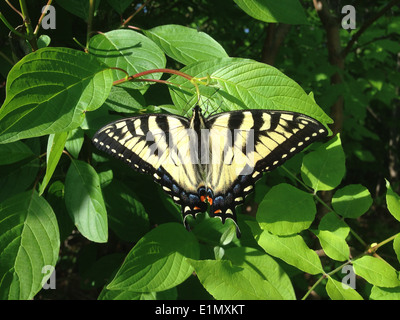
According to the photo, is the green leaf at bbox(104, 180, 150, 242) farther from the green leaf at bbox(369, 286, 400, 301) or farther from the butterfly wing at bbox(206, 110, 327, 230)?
the green leaf at bbox(369, 286, 400, 301)

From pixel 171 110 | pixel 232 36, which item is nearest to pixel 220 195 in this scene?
pixel 171 110

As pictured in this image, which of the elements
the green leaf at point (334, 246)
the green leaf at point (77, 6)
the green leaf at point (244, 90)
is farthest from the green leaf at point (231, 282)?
the green leaf at point (77, 6)

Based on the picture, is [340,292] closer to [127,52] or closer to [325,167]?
[325,167]

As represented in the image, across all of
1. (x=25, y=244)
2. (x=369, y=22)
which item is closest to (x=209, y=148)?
(x=25, y=244)

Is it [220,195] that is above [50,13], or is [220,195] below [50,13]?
below

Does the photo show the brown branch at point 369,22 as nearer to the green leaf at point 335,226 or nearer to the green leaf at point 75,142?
the green leaf at point 335,226

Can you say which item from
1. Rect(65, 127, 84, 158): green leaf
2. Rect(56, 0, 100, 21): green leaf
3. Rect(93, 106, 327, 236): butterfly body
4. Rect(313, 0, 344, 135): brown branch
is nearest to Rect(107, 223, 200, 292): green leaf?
Rect(93, 106, 327, 236): butterfly body

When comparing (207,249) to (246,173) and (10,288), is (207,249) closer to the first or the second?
(246,173)
